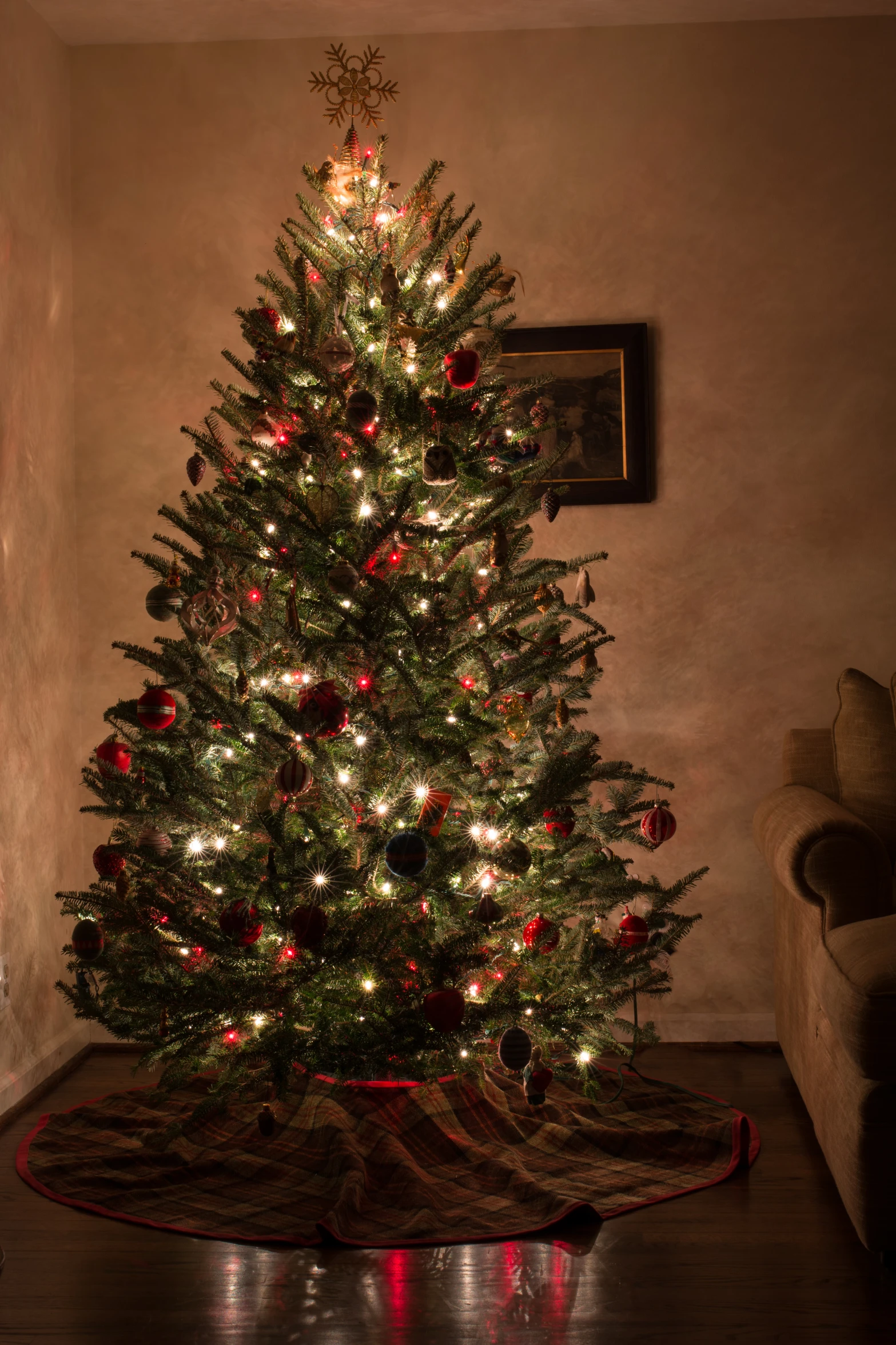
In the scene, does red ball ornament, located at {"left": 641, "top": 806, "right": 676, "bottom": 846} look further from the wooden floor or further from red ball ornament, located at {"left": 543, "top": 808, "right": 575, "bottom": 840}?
the wooden floor

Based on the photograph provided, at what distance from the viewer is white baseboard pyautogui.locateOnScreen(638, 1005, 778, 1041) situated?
129 inches

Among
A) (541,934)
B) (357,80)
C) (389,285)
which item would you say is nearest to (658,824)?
(541,934)

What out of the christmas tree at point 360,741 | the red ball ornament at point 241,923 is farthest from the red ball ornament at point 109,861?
the red ball ornament at point 241,923

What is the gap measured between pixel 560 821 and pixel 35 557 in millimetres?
1619

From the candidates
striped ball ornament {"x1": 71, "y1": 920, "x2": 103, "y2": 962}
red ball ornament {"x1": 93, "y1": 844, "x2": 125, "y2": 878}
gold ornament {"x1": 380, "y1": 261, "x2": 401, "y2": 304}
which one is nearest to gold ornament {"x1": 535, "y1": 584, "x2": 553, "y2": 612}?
gold ornament {"x1": 380, "y1": 261, "x2": 401, "y2": 304}

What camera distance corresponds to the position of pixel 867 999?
1934 mm

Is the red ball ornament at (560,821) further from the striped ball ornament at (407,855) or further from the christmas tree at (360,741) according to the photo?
the striped ball ornament at (407,855)

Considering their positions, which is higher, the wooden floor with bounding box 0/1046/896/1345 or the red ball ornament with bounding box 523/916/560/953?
the red ball ornament with bounding box 523/916/560/953

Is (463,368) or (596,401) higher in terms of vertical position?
(596,401)

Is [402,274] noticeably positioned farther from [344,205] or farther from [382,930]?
[382,930]

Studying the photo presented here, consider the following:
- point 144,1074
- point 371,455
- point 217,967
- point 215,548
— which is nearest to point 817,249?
point 371,455

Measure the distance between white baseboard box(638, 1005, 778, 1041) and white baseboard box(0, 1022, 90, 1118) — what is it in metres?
1.60

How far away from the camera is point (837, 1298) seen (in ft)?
6.18

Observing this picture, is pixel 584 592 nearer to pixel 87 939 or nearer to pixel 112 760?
pixel 112 760
